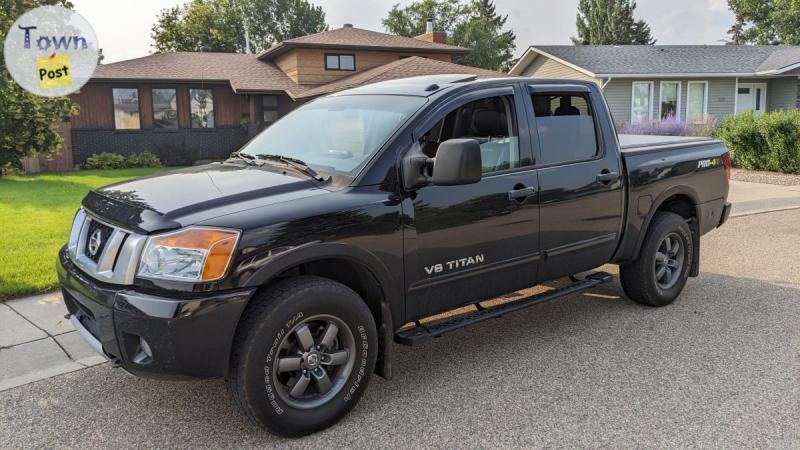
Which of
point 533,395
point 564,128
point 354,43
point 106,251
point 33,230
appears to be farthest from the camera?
point 354,43

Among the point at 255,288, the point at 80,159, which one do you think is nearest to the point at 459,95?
the point at 255,288

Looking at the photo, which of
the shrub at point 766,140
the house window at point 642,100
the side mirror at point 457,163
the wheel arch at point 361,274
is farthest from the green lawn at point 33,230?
the house window at point 642,100

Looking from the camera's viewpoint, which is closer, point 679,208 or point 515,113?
point 515,113

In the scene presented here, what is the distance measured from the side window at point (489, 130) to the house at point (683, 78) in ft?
76.6

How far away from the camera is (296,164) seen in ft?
13.3

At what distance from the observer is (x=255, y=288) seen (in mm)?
3191

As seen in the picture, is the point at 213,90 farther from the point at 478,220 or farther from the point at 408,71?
the point at 478,220

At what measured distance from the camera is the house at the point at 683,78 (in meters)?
26.8

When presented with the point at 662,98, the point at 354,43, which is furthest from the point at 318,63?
the point at 662,98

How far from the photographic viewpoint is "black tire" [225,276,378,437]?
3.21 m

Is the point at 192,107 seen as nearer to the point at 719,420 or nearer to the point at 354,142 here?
the point at 354,142

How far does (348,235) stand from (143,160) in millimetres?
21034

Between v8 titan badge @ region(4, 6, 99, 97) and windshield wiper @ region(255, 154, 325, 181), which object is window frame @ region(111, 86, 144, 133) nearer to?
v8 titan badge @ region(4, 6, 99, 97)

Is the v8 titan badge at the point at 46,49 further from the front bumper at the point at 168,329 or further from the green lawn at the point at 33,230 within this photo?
the front bumper at the point at 168,329
